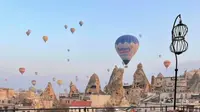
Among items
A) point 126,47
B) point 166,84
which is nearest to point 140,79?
point 166,84

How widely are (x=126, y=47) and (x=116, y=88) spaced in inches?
3540

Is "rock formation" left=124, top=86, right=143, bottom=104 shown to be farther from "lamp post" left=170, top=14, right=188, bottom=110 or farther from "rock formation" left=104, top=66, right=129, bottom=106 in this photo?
"lamp post" left=170, top=14, right=188, bottom=110

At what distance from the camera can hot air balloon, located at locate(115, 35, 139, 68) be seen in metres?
41.3

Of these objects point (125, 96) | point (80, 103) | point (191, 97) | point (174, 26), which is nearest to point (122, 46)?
point (174, 26)

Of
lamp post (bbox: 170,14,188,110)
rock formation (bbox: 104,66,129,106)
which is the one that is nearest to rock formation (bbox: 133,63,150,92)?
rock formation (bbox: 104,66,129,106)

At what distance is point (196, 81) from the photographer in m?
127

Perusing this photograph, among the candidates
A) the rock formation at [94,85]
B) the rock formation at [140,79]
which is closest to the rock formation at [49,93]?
the rock formation at [94,85]

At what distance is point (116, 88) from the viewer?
130 metres

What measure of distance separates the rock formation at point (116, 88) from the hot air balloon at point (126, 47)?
235 ft

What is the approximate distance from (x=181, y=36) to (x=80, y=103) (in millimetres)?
78769

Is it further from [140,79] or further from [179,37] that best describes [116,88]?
[179,37]

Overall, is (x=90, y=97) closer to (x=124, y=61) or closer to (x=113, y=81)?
(x=113, y=81)

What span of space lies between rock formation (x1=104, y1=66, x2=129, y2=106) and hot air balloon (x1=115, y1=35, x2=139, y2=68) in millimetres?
71758

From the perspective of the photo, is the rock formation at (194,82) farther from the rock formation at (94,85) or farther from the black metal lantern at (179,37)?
the black metal lantern at (179,37)
